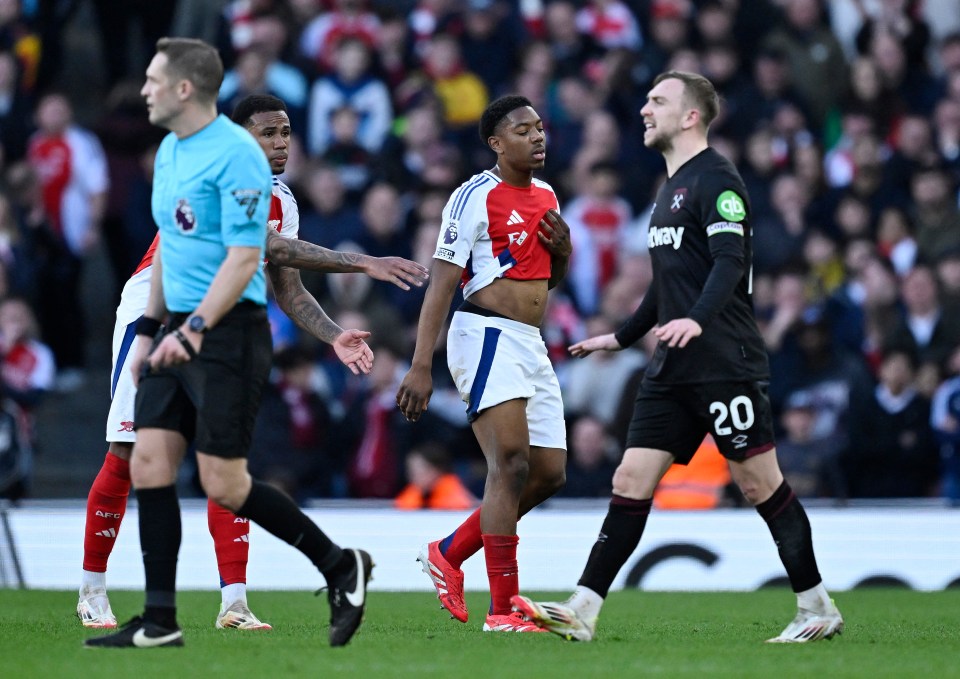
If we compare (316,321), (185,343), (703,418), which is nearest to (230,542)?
(316,321)

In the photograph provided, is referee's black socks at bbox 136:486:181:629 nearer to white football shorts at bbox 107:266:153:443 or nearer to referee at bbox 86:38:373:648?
referee at bbox 86:38:373:648

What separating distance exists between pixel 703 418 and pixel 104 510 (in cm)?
307

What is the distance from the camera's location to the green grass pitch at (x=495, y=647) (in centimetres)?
605

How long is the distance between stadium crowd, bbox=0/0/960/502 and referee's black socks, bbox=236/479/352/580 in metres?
6.26

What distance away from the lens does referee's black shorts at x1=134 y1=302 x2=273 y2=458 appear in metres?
6.39

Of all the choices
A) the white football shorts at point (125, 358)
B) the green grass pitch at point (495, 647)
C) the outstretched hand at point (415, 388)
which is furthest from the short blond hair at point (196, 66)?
the green grass pitch at point (495, 647)

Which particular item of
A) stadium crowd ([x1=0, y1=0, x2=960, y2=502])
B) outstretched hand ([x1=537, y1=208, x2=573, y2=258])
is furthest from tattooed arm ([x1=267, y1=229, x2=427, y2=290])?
stadium crowd ([x1=0, y1=0, x2=960, y2=502])

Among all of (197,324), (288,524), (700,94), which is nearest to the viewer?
(197,324)

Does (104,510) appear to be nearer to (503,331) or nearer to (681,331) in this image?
(503,331)

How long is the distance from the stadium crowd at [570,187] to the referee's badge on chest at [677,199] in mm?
6035

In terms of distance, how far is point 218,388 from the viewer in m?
6.39

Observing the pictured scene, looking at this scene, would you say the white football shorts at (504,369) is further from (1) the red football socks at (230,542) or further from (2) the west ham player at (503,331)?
(1) the red football socks at (230,542)

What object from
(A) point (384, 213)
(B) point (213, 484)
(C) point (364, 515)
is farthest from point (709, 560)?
(B) point (213, 484)

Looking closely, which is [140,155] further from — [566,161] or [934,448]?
[934,448]
